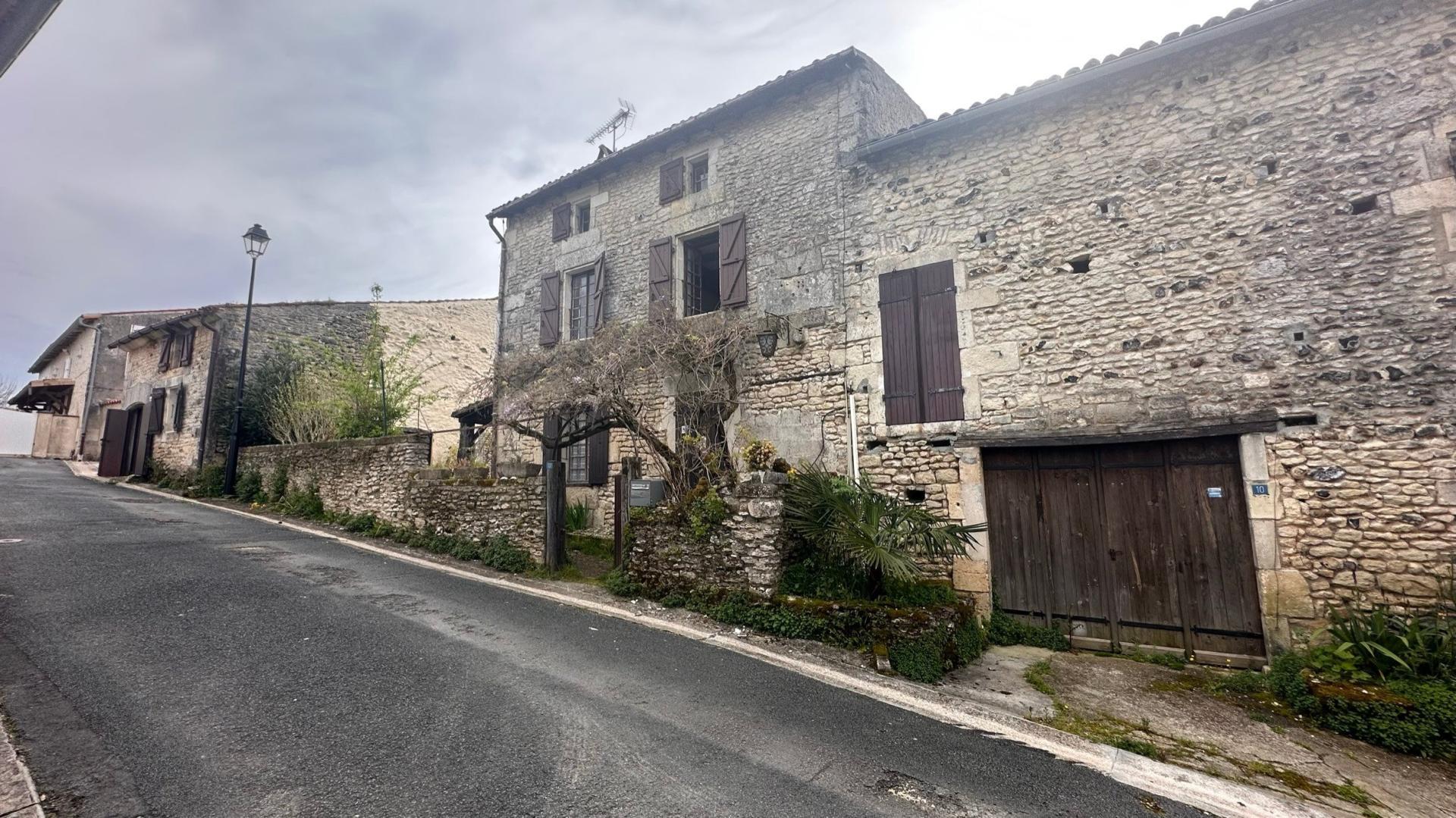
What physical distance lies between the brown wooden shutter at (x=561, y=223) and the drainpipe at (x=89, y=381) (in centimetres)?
1952

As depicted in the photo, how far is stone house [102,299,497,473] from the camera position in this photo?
15.2 meters

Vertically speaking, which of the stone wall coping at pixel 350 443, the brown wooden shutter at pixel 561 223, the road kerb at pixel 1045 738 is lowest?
the road kerb at pixel 1045 738

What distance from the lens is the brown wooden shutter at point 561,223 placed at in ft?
39.9

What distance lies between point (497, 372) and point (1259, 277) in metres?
10.3

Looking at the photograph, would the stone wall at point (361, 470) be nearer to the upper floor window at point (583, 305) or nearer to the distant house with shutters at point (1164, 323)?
the upper floor window at point (583, 305)

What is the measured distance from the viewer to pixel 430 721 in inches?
146

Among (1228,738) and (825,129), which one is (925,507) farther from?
(825,129)

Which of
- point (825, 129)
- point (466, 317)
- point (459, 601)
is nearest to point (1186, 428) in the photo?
point (825, 129)

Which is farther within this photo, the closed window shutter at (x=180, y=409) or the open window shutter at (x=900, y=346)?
the closed window shutter at (x=180, y=409)

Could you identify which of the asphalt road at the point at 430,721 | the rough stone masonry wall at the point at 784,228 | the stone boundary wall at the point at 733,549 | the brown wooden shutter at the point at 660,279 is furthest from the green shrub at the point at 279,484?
the stone boundary wall at the point at 733,549

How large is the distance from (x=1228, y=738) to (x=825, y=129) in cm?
847

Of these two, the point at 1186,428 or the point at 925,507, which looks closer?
the point at 1186,428

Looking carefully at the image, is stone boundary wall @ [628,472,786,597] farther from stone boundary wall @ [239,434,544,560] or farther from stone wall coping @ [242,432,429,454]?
stone wall coping @ [242,432,429,454]

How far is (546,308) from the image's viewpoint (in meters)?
11.9
